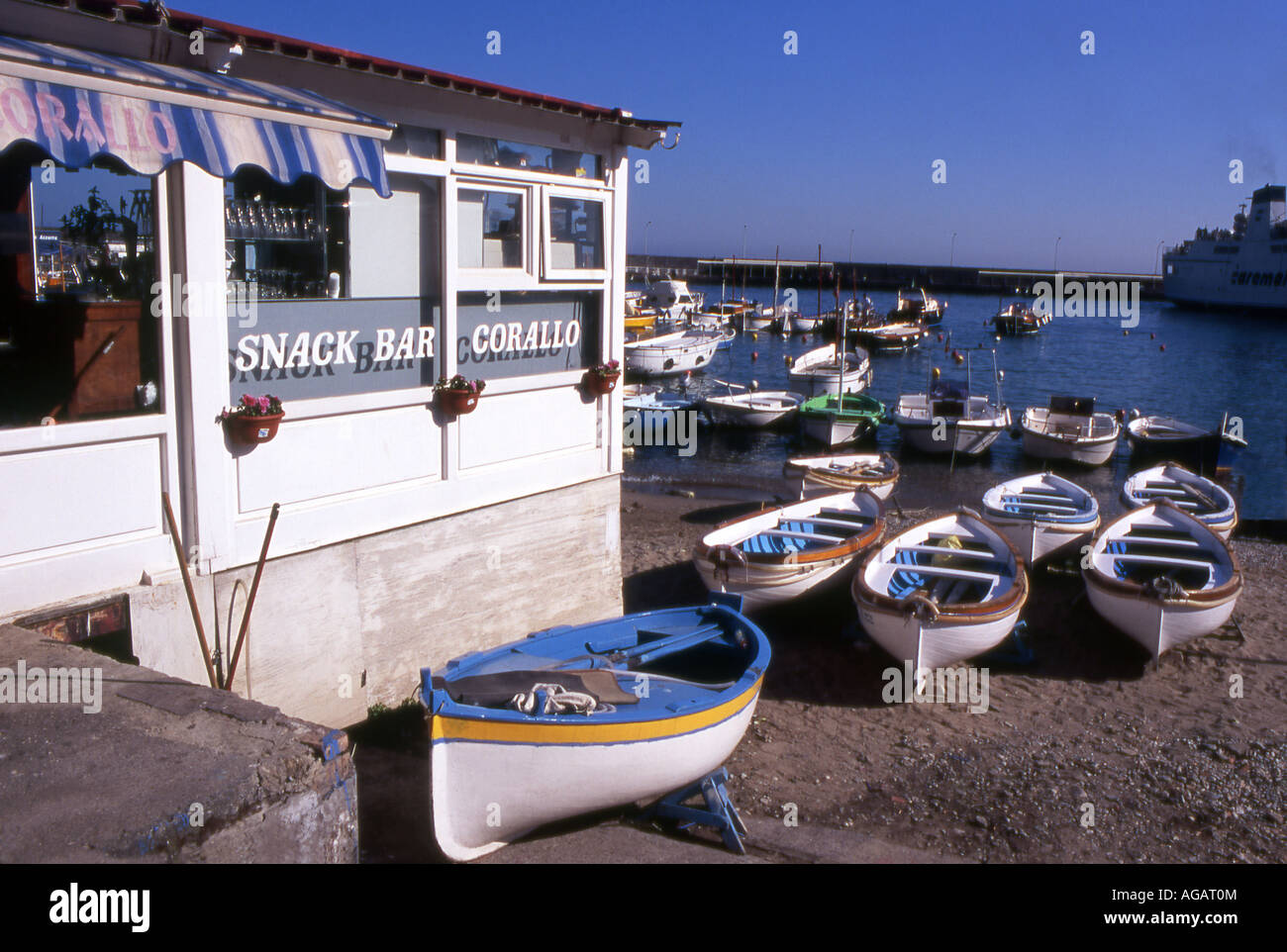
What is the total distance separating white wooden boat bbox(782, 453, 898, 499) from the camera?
19.5 metres

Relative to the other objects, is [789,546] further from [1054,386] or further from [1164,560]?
[1054,386]

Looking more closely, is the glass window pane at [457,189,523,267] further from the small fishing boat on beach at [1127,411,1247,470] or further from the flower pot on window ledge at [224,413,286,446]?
the small fishing boat on beach at [1127,411,1247,470]

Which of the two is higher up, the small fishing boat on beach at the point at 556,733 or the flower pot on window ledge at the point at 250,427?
the flower pot on window ledge at the point at 250,427

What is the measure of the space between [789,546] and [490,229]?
6.78 meters

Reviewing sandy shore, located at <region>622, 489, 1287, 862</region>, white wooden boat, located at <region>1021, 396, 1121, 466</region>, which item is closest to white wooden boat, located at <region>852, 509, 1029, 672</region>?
sandy shore, located at <region>622, 489, 1287, 862</region>

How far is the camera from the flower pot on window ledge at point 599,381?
10273 millimetres

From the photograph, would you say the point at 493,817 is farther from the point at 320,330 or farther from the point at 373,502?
the point at 320,330

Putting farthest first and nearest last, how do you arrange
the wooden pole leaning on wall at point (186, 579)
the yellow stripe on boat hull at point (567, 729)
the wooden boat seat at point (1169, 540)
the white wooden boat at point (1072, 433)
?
1. the white wooden boat at point (1072, 433)
2. the wooden boat seat at point (1169, 540)
3. the wooden pole leaning on wall at point (186, 579)
4. the yellow stripe on boat hull at point (567, 729)

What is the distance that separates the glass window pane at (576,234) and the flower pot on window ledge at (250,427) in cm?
350

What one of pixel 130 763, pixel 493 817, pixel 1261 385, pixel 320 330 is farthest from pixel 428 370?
pixel 1261 385

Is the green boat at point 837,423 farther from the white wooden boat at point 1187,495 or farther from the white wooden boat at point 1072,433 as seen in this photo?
the white wooden boat at point 1187,495

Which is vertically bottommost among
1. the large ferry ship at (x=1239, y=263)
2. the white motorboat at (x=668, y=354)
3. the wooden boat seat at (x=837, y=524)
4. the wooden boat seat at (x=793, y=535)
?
the wooden boat seat at (x=793, y=535)

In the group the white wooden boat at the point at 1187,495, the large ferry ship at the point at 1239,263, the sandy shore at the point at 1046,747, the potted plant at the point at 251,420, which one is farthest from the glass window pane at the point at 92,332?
the large ferry ship at the point at 1239,263

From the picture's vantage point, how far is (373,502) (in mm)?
8219
